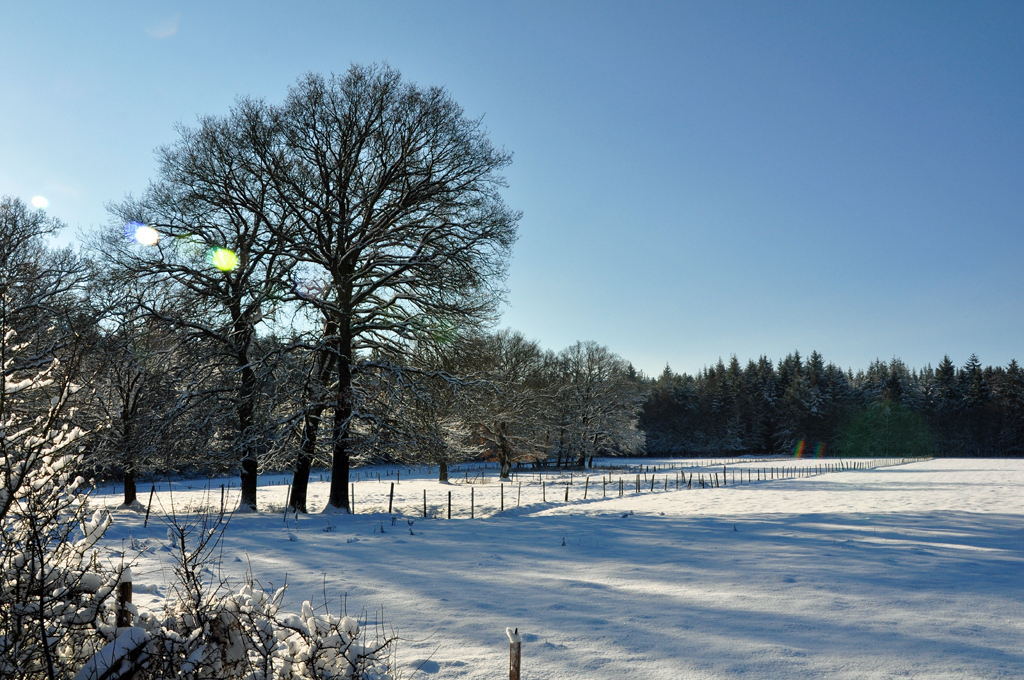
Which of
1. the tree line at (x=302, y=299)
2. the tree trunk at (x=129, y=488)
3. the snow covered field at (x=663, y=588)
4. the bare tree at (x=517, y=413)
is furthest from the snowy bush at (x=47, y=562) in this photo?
the bare tree at (x=517, y=413)

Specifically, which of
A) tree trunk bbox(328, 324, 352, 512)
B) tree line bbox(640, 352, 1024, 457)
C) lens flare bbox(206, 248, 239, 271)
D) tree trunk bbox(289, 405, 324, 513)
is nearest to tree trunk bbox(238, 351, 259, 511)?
tree trunk bbox(289, 405, 324, 513)

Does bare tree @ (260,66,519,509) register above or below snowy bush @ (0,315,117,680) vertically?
above

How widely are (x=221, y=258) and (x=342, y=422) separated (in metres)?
6.24

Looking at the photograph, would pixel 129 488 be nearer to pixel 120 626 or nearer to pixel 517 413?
pixel 120 626

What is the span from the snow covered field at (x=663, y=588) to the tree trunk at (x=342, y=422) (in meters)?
1.26

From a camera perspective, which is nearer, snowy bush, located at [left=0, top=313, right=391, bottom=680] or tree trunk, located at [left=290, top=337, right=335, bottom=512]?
snowy bush, located at [left=0, top=313, right=391, bottom=680]

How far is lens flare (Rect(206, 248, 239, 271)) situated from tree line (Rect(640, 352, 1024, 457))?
79.5m

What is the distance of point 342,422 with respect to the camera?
1655 centimetres

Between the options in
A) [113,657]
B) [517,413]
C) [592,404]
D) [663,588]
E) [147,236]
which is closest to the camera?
[113,657]

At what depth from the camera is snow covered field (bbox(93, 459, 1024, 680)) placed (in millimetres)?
5836

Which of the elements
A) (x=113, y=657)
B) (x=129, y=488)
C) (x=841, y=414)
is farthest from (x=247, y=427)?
(x=841, y=414)

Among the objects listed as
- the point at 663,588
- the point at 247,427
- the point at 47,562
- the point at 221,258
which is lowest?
the point at 663,588

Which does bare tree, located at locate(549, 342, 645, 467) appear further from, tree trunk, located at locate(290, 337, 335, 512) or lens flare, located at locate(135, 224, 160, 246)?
lens flare, located at locate(135, 224, 160, 246)

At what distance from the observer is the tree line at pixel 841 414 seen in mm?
88250
